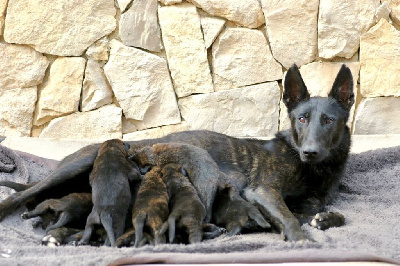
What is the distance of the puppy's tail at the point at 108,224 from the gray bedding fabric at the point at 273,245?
0.18m

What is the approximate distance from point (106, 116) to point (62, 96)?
0.55 meters

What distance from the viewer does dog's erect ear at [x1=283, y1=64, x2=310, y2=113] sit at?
414cm

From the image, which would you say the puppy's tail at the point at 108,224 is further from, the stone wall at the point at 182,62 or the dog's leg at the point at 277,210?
the stone wall at the point at 182,62

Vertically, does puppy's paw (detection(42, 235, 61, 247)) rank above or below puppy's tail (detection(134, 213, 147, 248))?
below

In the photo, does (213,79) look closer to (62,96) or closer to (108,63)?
(108,63)

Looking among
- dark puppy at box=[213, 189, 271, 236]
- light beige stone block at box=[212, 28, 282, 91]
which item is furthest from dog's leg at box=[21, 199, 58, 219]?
light beige stone block at box=[212, 28, 282, 91]

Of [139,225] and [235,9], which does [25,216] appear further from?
[235,9]

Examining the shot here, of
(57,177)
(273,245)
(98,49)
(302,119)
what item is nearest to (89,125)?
(98,49)

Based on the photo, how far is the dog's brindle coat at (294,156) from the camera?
12.4ft

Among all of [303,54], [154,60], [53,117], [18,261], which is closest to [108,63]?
[154,60]

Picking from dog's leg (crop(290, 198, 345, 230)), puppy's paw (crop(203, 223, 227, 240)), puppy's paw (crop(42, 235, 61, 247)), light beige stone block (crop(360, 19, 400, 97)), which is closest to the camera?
puppy's paw (crop(42, 235, 61, 247))

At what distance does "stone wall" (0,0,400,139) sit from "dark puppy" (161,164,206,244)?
7.08 feet

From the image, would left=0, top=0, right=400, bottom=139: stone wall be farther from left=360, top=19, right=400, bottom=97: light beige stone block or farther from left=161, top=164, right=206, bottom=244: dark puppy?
left=161, top=164, right=206, bottom=244: dark puppy

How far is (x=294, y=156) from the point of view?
419 cm
